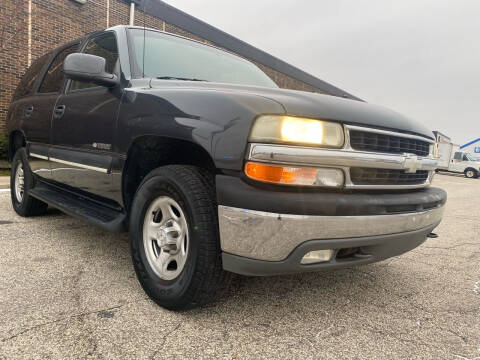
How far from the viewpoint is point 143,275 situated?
2164 mm

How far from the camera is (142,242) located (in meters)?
2.21

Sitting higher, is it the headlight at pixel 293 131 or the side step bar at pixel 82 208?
the headlight at pixel 293 131

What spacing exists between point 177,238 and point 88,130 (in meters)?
1.30

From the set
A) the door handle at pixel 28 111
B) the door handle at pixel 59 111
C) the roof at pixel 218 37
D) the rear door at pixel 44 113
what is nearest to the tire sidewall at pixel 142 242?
the door handle at pixel 59 111

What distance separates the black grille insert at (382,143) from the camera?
73.2 inches

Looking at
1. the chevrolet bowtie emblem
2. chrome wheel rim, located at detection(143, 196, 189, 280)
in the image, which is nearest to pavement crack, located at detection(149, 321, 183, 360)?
chrome wheel rim, located at detection(143, 196, 189, 280)

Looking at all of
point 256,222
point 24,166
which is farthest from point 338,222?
point 24,166

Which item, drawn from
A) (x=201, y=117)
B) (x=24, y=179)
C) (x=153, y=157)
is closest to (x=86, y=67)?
(x=153, y=157)

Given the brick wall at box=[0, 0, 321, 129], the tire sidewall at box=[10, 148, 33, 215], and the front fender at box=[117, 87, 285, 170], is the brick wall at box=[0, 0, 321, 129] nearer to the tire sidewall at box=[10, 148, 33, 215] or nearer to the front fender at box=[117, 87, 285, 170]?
the tire sidewall at box=[10, 148, 33, 215]

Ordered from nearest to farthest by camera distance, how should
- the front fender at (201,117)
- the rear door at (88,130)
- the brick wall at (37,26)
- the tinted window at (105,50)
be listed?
the front fender at (201,117) < the rear door at (88,130) < the tinted window at (105,50) < the brick wall at (37,26)

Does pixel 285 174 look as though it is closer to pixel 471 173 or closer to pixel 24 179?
pixel 24 179

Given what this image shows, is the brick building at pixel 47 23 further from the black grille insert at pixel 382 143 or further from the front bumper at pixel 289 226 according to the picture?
the front bumper at pixel 289 226

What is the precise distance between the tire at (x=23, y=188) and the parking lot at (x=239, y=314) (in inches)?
36.5

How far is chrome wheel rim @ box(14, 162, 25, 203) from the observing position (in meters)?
4.14
